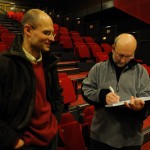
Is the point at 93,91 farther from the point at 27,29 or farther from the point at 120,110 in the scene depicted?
the point at 27,29

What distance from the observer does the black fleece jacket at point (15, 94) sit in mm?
642

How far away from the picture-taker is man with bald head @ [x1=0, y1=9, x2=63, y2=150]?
25.6 inches

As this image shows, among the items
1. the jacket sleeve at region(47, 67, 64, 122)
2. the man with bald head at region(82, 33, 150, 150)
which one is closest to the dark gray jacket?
the man with bald head at region(82, 33, 150, 150)

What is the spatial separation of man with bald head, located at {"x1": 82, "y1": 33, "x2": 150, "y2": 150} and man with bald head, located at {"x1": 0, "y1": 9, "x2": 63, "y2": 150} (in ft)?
0.56

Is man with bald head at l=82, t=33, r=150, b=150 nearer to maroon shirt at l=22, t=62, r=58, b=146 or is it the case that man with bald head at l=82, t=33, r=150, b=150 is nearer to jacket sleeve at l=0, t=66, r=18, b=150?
maroon shirt at l=22, t=62, r=58, b=146

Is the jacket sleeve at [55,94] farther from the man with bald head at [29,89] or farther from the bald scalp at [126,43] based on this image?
the bald scalp at [126,43]

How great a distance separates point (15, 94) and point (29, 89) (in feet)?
0.16

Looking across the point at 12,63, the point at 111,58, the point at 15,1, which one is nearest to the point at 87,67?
the point at 111,58

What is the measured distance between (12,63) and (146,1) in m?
5.21

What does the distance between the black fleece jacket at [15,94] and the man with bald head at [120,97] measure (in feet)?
0.88

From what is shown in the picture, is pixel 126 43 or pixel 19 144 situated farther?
pixel 126 43

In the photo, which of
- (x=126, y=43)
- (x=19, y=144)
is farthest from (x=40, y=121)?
(x=126, y=43)

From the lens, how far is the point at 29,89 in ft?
2.26

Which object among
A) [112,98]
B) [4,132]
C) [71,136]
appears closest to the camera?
[4,132]
